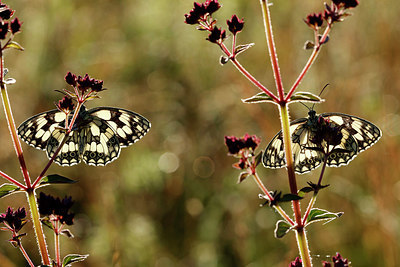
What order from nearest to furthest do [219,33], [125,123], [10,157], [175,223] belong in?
[219,33] → [125,123] → [175,223] → [10,157]

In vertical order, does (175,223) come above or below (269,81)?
below

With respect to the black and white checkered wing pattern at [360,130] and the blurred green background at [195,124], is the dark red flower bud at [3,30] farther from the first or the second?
the blurred green background at [195,124]

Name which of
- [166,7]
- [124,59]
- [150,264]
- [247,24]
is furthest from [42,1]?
[150,264]

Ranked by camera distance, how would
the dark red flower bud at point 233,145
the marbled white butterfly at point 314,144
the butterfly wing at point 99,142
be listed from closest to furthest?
the dark red flower bud at point 233,145
the marbled white butterfly at point 314,144
the butterfly wing at point 99,142

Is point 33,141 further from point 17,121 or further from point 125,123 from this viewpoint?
point 17,121

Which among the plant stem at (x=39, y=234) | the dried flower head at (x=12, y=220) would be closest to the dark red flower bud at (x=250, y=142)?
the plant stem at (x=39, y=234)

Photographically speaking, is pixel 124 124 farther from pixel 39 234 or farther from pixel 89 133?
pixel 39 234

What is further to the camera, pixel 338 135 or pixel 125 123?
pixel 125 123

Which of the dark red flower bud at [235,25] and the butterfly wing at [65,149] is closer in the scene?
the dark red flower bud at [235,25]
